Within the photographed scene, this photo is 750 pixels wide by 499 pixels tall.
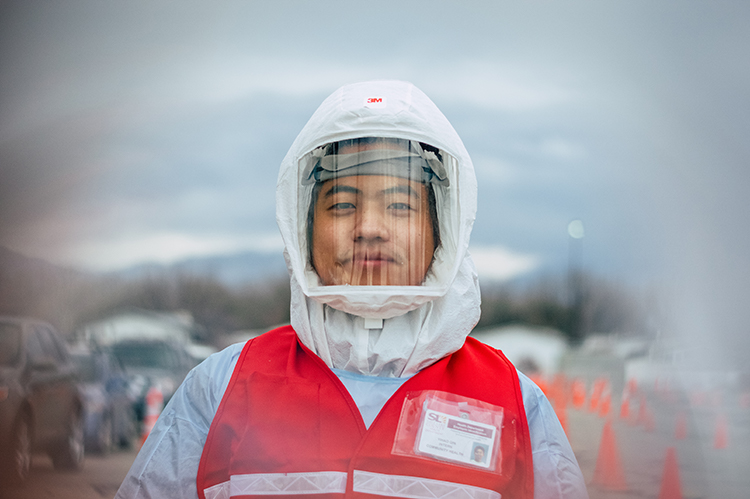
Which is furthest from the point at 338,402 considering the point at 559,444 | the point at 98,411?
the point at 98,411

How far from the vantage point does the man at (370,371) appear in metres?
1.21

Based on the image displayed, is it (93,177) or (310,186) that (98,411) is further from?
(310,186)

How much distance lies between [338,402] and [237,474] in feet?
0.94

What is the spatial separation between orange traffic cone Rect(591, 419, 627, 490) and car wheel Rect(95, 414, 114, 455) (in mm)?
1678

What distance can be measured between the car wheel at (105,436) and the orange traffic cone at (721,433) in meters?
2.10

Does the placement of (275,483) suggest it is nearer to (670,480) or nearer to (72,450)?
(72,450)

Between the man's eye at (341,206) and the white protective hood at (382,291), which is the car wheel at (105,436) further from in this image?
the man's eye at (341,206)

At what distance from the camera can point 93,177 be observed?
1.74 meters

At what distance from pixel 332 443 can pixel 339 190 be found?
635mm

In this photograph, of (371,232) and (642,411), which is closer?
(371,232)

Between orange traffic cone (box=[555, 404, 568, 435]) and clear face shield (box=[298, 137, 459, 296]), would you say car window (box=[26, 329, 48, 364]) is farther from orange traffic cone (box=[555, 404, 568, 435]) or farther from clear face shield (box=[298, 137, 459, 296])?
orange traffic cone (box=[555, 404, 568, 435])

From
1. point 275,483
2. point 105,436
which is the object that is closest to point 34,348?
point 105,436

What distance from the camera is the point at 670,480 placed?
1.62m

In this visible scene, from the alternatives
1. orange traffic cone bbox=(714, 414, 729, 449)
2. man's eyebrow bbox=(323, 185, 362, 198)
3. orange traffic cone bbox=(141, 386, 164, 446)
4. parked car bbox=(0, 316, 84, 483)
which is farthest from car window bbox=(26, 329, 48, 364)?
orange traffic cone bbox=(714, 414, 729, 449)
